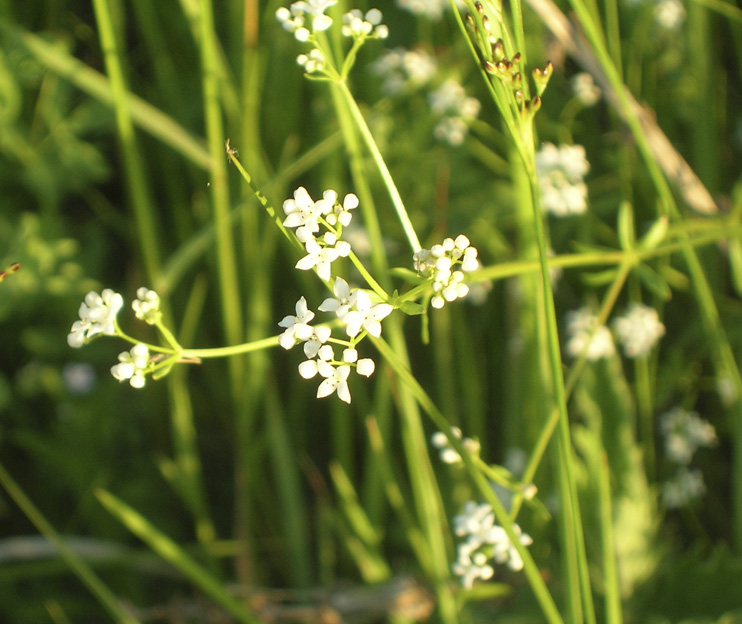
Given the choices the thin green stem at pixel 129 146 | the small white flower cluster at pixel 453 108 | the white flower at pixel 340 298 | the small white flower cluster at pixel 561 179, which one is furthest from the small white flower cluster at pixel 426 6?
the white flower at pixel 340 298

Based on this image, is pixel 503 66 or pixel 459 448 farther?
pixel 459 448

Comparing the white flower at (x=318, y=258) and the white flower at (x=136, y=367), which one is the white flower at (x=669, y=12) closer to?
the white flower at (x=318, y=258)

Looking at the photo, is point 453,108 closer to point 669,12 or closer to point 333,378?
point 669,12

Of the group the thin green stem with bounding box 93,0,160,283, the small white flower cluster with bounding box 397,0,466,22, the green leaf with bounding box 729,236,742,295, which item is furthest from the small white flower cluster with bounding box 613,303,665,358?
the thin green stem with bounding box 93,0,160,283

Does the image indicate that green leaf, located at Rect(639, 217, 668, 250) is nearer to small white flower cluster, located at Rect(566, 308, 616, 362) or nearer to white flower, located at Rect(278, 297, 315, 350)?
small white flower cluster, located at Rect(566, 308, 616, 362)

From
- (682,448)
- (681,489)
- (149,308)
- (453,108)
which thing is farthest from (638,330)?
(149,308)

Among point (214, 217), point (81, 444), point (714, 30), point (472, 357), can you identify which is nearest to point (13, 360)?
point (81, 444)
